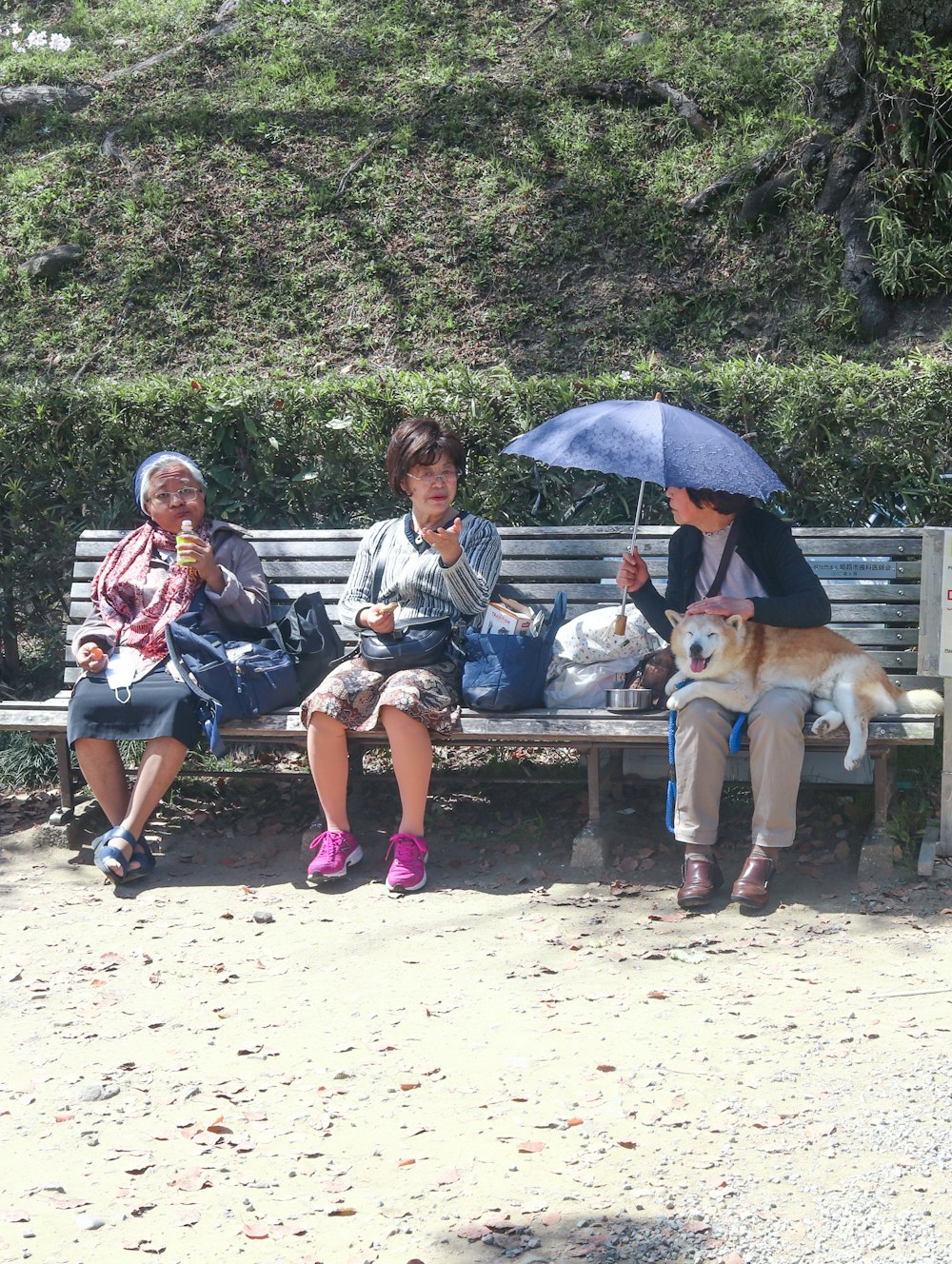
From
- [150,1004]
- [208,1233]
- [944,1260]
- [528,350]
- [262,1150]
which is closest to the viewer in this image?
[944,1260]

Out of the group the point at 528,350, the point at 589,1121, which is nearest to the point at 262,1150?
the point at 589,1121

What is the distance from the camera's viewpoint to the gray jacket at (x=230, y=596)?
5.16m

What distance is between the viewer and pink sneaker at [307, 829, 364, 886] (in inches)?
185

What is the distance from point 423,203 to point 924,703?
280 inches

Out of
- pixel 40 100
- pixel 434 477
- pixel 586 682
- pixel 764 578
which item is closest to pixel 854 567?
pixel 764 578

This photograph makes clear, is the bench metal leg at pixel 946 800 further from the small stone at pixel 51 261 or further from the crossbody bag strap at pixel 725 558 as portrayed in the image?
the small stone at pixel 51 261

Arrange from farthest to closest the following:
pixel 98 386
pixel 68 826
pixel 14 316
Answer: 1. pixel 14 316
2. pixel 98 386
3. pixel 68 826

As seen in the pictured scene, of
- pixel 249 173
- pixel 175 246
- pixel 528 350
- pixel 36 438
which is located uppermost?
pixel 249 173

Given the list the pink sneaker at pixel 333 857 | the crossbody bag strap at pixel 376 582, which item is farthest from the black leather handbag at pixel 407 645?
the pink sneaker at pixel 333 857

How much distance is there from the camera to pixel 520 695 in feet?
15.8

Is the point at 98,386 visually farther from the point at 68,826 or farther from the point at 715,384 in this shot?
the point at 715,384

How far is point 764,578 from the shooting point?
4738 millimetres

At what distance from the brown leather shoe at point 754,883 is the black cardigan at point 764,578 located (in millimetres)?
822

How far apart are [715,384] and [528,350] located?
3.92 m
